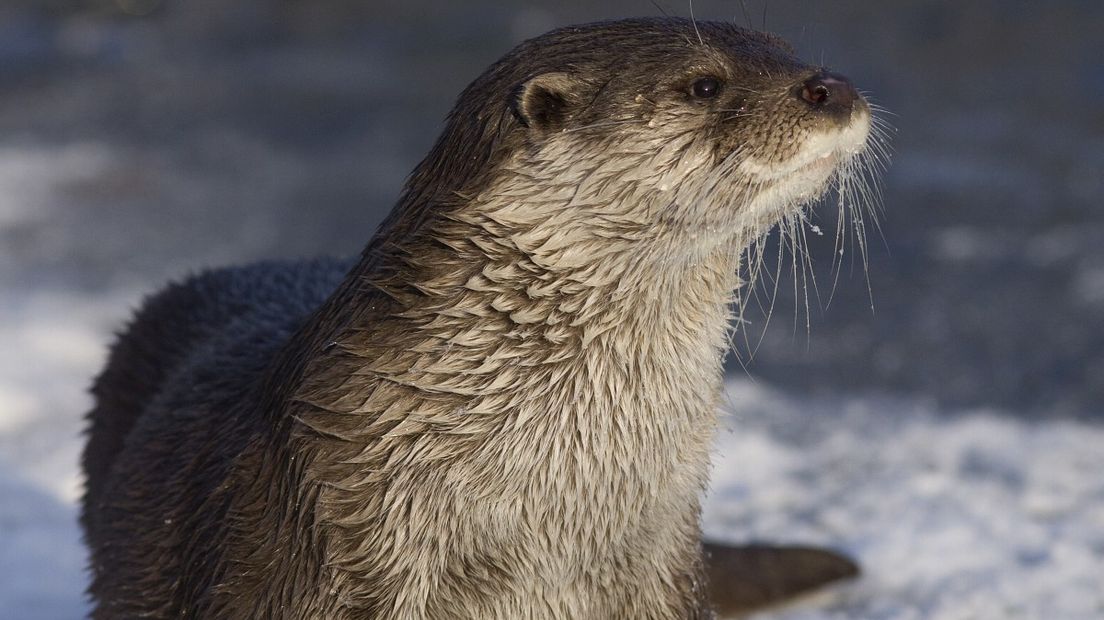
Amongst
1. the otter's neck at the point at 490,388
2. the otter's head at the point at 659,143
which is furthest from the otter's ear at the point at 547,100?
the otter's neck at the point at 490,388

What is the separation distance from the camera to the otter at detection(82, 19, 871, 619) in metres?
2.13

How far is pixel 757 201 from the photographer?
2135mm

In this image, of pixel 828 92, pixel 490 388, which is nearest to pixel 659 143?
pixel 828 92

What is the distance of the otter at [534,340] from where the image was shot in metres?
2.13

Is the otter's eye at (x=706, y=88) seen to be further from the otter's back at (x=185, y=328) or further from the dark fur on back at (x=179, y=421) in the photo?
the otter's back at (x=185, y=328)

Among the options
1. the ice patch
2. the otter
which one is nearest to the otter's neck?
the otter

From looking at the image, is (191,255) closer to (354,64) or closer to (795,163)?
(354,64)

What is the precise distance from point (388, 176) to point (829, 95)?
4.57 meters

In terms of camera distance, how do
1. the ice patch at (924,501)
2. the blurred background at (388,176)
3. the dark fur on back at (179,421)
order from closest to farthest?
the dark fur on back at (179,421), the ice patch at (924,501), the blurred background at (388,176)

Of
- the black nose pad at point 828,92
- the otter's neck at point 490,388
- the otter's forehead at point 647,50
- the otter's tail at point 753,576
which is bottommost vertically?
the otter's neck at point 490,388

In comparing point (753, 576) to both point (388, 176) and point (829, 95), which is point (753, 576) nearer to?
point (829, 95)

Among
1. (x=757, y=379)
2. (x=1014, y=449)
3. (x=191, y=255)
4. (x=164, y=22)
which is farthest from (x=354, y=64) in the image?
(x=1014, y=449)

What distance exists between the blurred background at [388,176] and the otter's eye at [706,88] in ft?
2.74

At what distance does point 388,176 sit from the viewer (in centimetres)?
654
